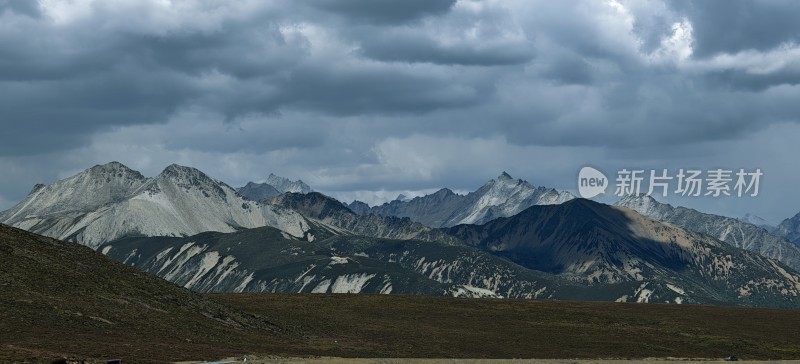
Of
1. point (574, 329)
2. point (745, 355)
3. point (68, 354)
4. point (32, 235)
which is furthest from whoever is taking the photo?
point (574, 329)

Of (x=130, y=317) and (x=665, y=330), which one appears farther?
(x=665, y=330)

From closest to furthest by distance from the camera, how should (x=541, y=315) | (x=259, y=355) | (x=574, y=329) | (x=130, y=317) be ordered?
(x=259, y=355) → (x=130, y=317) → (x=574, y=329) → (x=541, y=315)

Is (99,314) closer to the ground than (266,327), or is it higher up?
closer to the ground

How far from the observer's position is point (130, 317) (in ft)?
452

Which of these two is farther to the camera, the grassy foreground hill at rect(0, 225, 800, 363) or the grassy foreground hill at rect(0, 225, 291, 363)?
the grassy foreground hill at rect(0, 225, 800, 363)

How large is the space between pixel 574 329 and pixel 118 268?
78.9m

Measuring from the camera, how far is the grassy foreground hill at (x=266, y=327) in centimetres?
11950

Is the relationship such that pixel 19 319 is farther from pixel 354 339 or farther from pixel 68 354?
pixel 354 339

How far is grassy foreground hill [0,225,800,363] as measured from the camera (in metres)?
120

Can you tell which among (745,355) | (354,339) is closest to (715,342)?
(745,355)

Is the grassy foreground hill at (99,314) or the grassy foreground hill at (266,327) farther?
the grassy foreground hill at (266,327)

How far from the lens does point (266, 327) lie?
156 metres

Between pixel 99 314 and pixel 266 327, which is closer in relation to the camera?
pixel 99 314

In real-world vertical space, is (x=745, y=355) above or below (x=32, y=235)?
below
